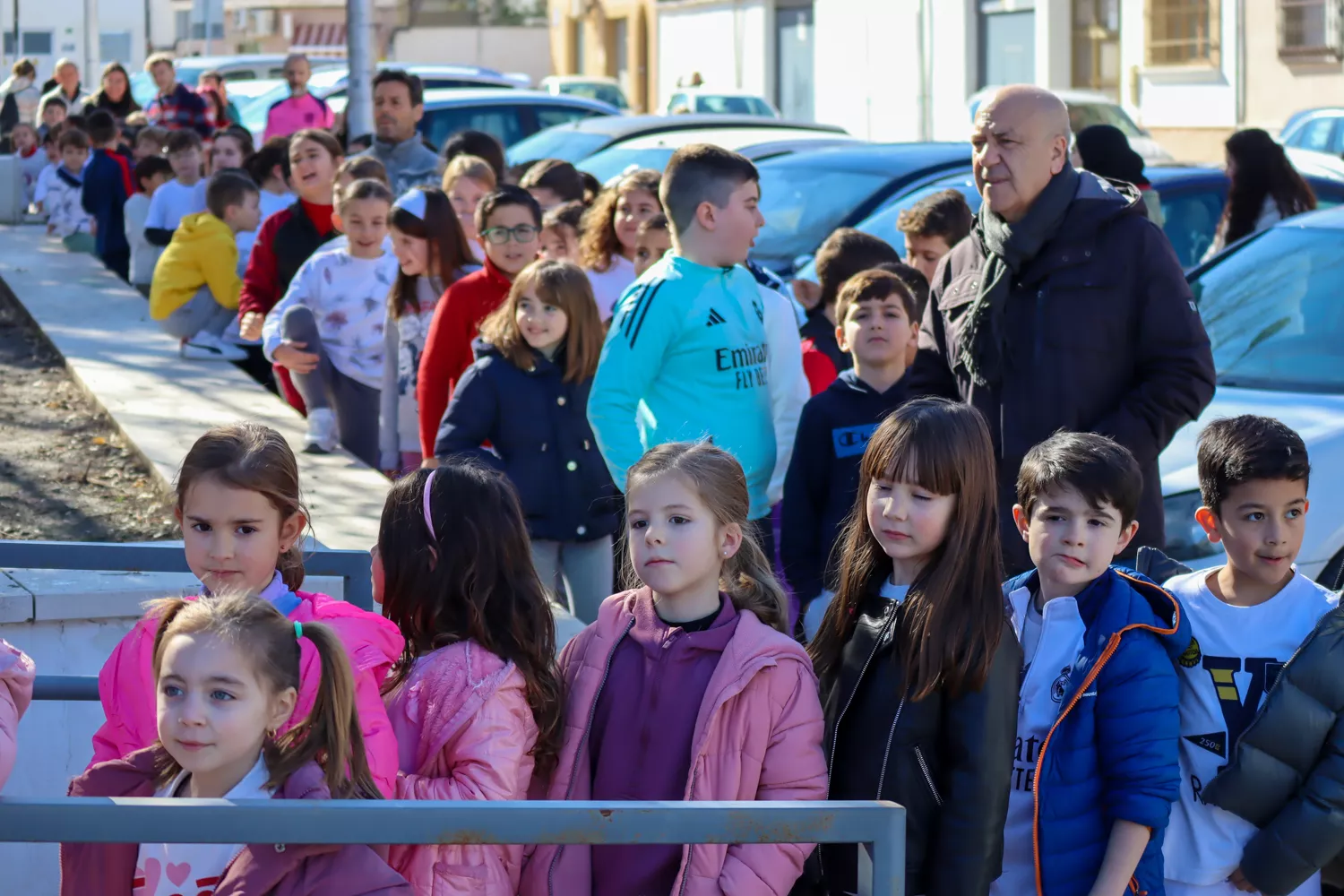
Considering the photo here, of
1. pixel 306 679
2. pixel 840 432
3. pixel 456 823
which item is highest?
pixel 840 432

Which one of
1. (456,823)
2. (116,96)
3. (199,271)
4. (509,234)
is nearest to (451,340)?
(509,234)

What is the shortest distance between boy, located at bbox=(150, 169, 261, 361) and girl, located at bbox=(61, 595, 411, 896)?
21.5ft

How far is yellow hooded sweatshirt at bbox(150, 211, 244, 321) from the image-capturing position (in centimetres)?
896

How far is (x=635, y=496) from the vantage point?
3.20 metres

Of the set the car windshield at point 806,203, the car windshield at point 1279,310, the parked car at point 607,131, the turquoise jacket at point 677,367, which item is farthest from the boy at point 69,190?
the turquoise jacket at point 677,367

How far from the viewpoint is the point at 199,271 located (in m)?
9.00

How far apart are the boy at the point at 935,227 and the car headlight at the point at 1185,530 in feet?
4.72

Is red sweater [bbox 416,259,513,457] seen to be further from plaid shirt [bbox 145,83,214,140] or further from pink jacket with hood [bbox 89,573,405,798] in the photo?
plaid shirt [bbox 145,83,214,140]

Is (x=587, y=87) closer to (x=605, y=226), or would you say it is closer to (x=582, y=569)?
(x=605, y=226)

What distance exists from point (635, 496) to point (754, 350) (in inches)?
59.6

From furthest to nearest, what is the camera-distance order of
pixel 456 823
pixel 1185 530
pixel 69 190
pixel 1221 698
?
pixel 69 190 → pixel 1185 530 → pixel 1221 698 → pixel 456 823

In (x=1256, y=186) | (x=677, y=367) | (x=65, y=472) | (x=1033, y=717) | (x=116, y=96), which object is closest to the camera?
(x=1033, y=717)

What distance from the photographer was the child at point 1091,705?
3070 millimetres

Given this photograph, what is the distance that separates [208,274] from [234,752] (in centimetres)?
675
